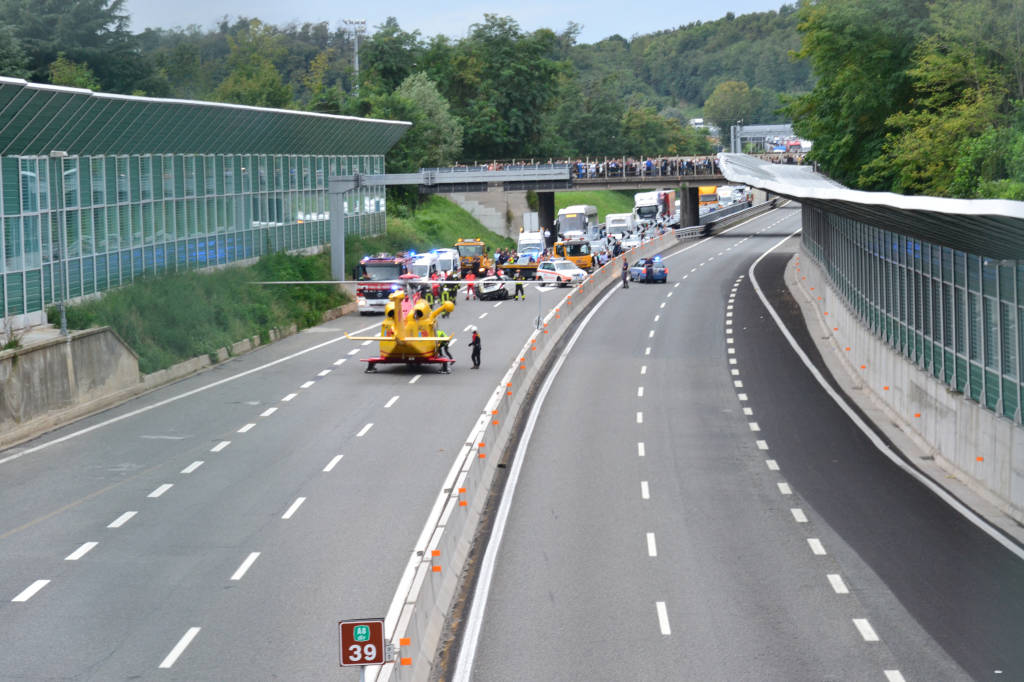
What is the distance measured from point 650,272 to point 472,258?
10.4 metres

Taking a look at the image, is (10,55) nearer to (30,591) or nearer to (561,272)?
(561,272)

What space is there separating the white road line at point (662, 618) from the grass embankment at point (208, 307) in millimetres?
26227

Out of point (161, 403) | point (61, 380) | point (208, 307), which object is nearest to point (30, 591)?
point (61, 380)

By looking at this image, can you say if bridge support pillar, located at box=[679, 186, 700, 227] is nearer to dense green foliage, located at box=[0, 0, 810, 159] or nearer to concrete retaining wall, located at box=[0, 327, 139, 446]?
dense green foliage, located at box=[0, 0, 810, 159]

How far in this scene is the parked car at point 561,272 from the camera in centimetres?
7400

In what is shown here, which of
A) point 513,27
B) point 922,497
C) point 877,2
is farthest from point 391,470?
point 513,27

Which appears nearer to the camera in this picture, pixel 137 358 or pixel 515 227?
pixel 137 358

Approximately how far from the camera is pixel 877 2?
6919cm

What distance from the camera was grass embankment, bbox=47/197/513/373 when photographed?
143ft

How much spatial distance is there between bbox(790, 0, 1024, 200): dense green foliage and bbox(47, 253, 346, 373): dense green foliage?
89.9 feet

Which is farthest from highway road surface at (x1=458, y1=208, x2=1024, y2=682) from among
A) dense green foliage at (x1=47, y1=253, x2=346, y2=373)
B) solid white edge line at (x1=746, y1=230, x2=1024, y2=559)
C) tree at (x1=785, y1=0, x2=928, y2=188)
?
tree at (x1=785, y1=0, x2=928, y2=188)

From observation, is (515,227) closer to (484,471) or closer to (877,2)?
(877,2)

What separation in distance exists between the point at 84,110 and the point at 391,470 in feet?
67.8

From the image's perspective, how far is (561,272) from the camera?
246 ft
